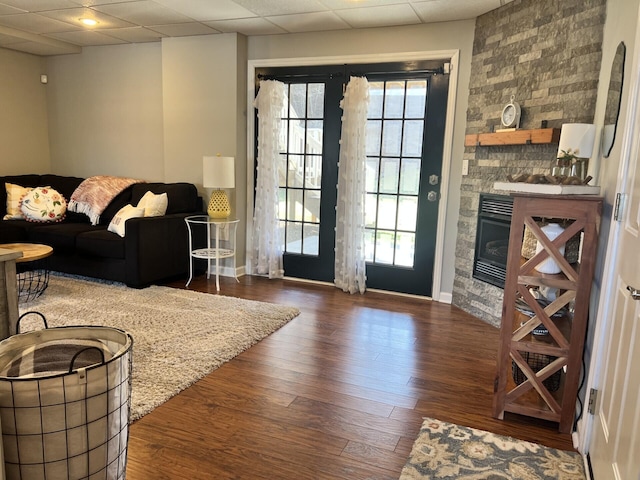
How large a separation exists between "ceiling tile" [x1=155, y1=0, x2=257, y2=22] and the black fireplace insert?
8.25ft

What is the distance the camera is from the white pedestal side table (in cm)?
445

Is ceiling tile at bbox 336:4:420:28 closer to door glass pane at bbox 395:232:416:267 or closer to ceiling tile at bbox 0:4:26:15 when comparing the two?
door glass pane at bbox 395:232:416:267

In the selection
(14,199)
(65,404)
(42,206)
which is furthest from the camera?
(14,199)

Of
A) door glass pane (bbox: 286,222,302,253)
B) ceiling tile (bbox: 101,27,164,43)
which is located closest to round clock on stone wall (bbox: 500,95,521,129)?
door glass pane (bbox: 286,222,302,253)

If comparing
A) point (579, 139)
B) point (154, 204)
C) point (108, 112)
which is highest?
point (108, 112)

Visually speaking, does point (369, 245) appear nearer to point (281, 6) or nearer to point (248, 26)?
point (281, 6)

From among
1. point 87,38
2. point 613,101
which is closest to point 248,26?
point 87,38

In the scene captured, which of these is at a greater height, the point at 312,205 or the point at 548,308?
the point at 312,205

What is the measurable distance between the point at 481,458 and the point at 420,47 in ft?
11.0

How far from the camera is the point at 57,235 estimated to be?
4.41 metres

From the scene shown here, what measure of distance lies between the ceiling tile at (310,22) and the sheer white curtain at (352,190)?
19.4 inches

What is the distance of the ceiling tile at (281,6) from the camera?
356 cm

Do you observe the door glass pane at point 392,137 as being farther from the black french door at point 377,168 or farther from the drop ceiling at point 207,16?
the drop ceiling at point 207,16

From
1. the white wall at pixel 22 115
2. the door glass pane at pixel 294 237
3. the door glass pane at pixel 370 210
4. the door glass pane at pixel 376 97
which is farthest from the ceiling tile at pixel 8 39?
the door glass pane at pixel 370 210
